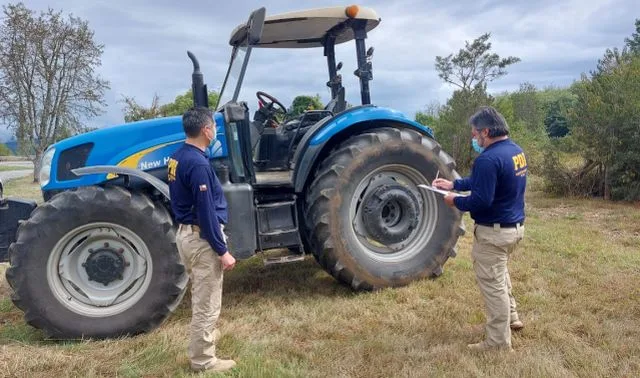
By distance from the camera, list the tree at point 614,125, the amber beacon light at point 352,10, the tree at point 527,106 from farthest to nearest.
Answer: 1. the tree at point 527,106
2. the tree at point 614,125
3. the amber beacon light at point 352,10

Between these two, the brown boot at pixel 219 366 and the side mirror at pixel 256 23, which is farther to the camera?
the side mirror at pixel 256 23

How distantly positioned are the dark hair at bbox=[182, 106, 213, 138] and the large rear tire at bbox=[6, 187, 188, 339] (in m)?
1.04

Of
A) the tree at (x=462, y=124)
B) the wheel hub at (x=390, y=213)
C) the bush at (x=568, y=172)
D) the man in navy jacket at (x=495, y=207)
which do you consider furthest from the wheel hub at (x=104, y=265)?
the tree at (x=462, y=124)

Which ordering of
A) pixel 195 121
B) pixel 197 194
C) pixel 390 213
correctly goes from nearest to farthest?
pixel 197 194 → pixel 195 121 → pixel 390 213

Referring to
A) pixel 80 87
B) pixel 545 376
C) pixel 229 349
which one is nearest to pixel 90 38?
pixel 80 87

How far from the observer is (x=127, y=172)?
410 centimetres

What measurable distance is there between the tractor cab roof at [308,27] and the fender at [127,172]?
1.54 meters

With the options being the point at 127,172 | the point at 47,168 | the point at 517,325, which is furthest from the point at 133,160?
the point at 517,325

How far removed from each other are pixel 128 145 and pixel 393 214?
95.9 inches

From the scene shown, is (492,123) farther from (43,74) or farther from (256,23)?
(43,74)

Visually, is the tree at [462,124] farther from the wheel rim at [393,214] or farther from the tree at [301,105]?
the wheel rim at [393,214]

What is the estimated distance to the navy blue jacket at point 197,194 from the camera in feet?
10.2

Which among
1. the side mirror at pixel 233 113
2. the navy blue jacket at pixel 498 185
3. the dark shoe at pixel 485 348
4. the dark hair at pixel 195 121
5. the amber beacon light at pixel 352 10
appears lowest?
the dark shoe at pixel 485 348

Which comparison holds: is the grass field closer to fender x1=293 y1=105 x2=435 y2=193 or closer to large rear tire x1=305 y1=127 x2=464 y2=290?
large rear tire x1=305 y1=127 x2=464 y2=290
